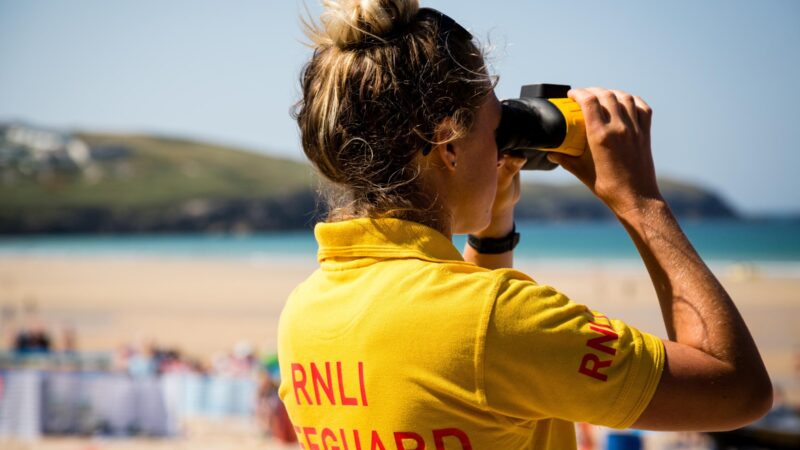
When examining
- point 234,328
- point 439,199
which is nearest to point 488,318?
point 439,199

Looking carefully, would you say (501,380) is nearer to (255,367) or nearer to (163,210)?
(255,367)

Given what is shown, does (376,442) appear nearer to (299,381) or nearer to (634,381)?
(299,381)

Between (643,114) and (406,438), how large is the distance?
0.65m

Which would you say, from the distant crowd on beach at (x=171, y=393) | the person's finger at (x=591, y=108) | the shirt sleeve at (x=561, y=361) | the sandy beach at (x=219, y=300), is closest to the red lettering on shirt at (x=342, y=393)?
the shirt sleeve at (x=561, y=361)

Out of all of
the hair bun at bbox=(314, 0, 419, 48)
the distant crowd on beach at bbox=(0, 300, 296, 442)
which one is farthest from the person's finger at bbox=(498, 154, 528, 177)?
the distant crowd on beach at bbox=(0, 300, 296, 442)

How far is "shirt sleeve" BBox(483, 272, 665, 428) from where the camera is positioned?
43.3 inches

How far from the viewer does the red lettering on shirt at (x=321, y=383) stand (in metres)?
1.27

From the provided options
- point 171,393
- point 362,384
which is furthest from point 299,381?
point 171,393

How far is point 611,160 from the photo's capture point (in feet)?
4.20

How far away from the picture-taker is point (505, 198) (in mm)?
1605

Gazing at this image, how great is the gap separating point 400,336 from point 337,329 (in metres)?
0.13

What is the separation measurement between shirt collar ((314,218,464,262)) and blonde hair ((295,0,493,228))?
2cm

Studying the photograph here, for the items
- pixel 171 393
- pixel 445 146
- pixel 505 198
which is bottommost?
pixel 171 393

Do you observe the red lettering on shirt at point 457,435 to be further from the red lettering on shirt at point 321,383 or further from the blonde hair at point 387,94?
the blonde hair at point 387,94
